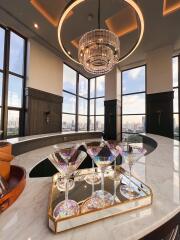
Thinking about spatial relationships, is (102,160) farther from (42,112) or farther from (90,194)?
(42,112)

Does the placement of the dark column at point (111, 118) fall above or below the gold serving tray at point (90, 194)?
above

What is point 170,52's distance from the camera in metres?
4.90

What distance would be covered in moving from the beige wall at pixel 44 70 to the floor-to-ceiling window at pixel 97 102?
2.50 metres

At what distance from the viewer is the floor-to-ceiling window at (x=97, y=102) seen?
24.7 ft

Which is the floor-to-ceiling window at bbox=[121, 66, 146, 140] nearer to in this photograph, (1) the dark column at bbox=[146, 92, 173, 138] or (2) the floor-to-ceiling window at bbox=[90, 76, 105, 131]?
(1) the dark column at bbox=[146, 92, 173, 138]

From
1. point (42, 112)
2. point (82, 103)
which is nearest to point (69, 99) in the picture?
point (82, 103)

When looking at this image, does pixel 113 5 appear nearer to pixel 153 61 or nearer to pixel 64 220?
pixel 153 61

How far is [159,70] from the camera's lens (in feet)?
17.1

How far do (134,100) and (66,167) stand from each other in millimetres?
6310

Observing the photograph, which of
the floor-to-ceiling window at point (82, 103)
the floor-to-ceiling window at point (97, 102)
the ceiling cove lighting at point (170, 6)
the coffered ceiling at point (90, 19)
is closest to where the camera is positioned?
the coffered ceiling at point (90, 19)

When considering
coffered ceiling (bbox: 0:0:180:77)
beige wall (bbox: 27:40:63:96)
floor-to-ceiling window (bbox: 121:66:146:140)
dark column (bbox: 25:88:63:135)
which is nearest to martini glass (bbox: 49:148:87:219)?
coffered ceiling (bbox: 0:0:180:77)

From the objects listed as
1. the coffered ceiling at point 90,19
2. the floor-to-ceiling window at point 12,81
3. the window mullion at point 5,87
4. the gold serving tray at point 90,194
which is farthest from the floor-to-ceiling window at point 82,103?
the gold serving tray at point 90,194

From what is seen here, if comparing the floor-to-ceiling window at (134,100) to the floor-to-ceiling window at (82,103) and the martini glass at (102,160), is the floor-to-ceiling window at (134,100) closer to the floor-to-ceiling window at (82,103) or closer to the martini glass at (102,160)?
the floor-to-ceiling window at (82,103)

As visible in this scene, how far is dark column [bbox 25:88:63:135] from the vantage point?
182 inches
